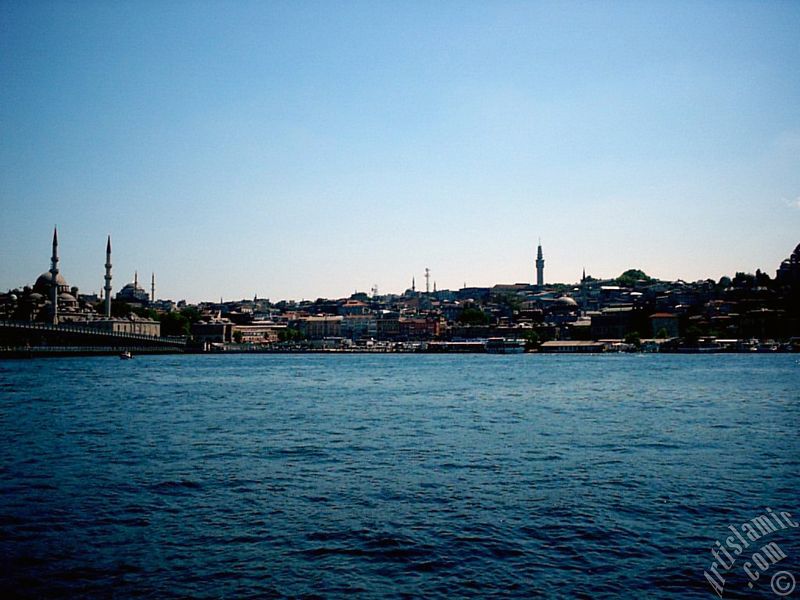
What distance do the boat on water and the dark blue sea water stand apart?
82718 millimetres

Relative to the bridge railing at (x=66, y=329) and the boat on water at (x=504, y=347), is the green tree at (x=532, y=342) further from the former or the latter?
the bridge railing at (x=66, y=329)

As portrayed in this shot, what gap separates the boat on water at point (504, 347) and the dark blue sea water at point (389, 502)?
8272 centimetres

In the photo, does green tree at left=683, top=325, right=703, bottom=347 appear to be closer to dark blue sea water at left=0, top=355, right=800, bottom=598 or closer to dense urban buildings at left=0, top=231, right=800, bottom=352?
dense urban buildings at left=0, top=231, right=800, bottom=352

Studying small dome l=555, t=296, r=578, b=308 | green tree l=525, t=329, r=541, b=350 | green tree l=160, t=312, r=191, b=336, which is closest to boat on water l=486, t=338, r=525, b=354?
green tree l=525, t=329, r=541, b=350

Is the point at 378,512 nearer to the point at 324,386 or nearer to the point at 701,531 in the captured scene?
the point at 701,531

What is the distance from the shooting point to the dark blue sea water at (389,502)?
8117 mm

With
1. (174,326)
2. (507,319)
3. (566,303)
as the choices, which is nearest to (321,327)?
(174,326)

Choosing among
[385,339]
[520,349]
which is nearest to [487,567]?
[520,349]

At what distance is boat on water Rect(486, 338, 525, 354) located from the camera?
106 meters

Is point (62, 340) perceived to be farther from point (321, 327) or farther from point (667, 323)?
point (667, 323)

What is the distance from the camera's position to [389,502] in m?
11.2

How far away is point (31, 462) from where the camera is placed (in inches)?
583

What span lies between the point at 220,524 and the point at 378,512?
211 cm

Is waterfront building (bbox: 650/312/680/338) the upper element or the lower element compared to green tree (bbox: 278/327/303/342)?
upper
